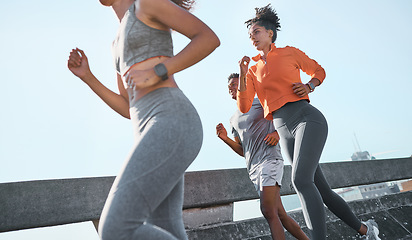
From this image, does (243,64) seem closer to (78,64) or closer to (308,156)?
(308,156)

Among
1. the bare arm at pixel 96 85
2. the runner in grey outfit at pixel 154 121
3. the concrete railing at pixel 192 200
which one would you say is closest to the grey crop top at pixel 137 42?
the runner in grey outfit at pixel 154 121

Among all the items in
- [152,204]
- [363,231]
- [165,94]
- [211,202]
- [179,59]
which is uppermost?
[179,59]

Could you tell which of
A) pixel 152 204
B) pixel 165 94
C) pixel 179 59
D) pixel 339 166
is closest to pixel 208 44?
pixel 179 59

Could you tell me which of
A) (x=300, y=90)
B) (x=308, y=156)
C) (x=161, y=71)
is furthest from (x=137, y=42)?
(x=300, y=90)

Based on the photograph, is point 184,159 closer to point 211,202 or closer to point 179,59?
point 179,59

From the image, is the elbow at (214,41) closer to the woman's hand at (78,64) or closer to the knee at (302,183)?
the woman's hand at (78,64)

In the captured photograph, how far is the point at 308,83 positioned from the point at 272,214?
4.32 ft

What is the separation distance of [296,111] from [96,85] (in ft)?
5.22

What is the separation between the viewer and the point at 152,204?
3.85 feet

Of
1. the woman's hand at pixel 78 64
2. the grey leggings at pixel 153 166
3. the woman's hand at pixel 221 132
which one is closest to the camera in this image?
the grey leggings at pixel 153 166

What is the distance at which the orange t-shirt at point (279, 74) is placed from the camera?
2842 millimetres

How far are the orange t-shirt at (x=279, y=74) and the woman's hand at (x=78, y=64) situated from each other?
1.62 m

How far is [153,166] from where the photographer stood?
1179mm

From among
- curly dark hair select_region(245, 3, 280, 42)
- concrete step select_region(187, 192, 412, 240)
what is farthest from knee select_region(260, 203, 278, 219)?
curly dark hair select_region(245, 3, 280, 42)
